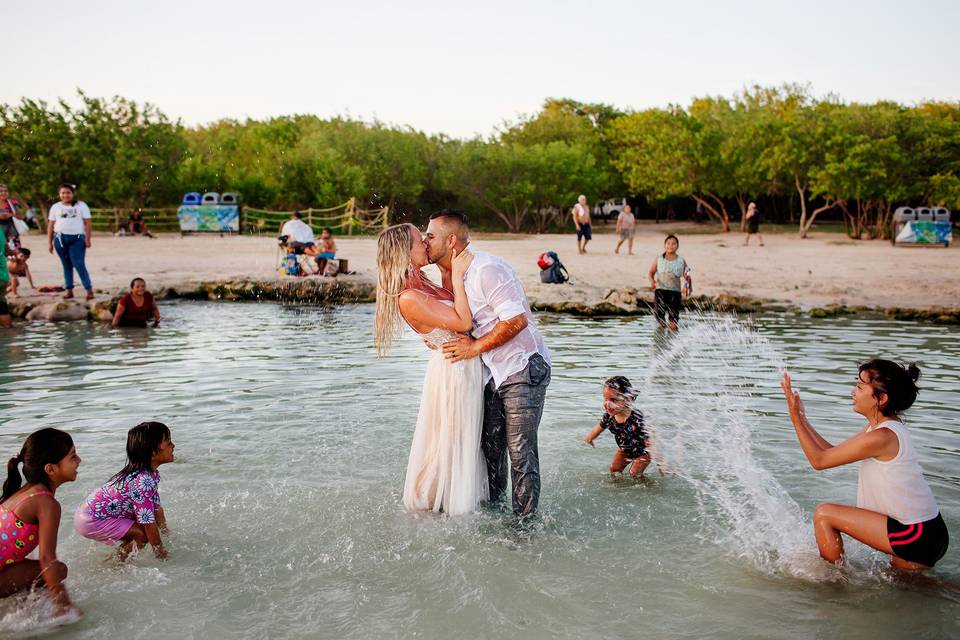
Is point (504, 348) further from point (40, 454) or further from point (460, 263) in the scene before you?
point (40, 454)

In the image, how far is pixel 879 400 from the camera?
14.2ft

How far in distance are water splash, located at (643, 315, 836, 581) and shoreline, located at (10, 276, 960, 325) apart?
96.9 inches

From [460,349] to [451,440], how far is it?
0.61 metres

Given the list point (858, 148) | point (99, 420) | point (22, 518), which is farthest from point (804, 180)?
point (22, 518)

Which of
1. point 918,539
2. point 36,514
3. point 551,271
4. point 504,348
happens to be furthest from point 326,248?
point 918,539

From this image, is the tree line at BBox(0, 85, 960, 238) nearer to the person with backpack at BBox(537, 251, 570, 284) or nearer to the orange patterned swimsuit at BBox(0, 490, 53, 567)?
the person with backpack at BBox(537, 251, 570, 284)

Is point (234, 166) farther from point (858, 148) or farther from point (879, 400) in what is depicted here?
point (879, 400)

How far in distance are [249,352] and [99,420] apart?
155 inches

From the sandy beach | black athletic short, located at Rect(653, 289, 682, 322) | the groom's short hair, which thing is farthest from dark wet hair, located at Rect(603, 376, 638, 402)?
the sandy beach

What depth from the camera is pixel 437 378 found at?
201 inches

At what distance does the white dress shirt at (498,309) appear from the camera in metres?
4.79

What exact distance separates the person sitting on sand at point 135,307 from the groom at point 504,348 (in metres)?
10.1

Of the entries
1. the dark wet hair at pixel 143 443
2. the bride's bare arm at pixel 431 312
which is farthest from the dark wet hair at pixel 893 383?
the dark wet hair at pixel 143 443

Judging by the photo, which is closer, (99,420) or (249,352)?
(99,420)
